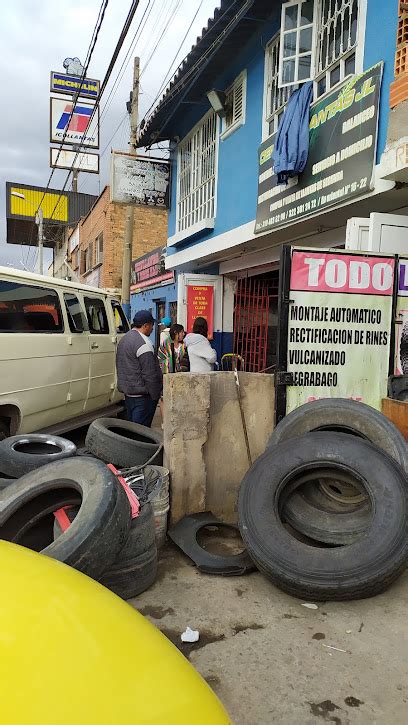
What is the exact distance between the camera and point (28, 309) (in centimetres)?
541

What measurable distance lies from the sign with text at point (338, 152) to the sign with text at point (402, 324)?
50.8 inches

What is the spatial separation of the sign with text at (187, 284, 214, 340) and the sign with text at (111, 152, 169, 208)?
8.33 feet

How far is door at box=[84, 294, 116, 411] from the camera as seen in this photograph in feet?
22.7

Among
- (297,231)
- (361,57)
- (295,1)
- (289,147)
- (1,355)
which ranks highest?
(295,1)

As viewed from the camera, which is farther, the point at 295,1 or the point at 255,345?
the point at 255,345

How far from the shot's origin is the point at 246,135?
8992 millimetres

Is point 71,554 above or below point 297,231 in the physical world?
below

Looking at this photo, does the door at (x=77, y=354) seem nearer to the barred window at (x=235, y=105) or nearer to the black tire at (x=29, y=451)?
the black tire at (x=29, y=451)

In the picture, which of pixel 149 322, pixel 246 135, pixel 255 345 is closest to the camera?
pixel 149 322

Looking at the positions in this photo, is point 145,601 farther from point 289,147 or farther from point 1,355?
point 289,147

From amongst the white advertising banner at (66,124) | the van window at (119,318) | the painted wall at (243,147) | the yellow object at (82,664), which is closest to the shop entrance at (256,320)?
the painted wall at (243,147)

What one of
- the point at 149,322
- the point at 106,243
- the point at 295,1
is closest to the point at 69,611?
the point at 149,322

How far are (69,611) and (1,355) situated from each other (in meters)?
3.81

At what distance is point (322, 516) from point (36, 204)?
36329mm
